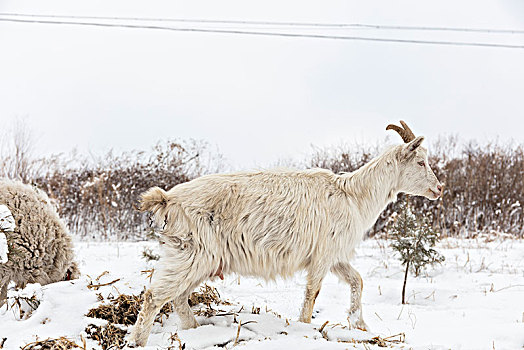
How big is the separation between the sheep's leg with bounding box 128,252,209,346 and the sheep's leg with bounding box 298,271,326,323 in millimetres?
1114

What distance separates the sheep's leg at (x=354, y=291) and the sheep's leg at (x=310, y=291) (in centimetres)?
46

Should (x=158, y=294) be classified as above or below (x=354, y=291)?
above

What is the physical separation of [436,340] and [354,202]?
5.20 ft

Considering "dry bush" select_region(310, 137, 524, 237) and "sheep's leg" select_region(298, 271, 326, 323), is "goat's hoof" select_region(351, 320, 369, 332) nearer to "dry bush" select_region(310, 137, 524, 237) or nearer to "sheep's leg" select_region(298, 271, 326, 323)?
"sheep's leg" select_region(298, 271, 326, 323)

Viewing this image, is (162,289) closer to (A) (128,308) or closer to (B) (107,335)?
(B) (107,335)

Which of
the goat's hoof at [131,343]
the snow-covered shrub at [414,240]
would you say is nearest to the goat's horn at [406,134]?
the snow-covered shrub at [414,240]

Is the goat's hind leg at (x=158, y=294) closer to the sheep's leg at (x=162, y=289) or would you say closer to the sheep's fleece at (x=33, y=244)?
the sheep's leg at (x=162, y=289)

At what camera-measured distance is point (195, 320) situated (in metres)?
4.60

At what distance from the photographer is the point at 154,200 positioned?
14.4 feet

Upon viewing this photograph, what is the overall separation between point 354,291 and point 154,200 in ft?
7.69

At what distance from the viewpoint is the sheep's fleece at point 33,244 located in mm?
5203

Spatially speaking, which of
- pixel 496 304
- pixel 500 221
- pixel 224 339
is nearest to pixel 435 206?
pixel 500 221

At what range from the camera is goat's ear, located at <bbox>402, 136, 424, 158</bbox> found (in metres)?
5.42

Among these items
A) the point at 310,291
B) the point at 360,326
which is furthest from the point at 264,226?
the point at 360,326
